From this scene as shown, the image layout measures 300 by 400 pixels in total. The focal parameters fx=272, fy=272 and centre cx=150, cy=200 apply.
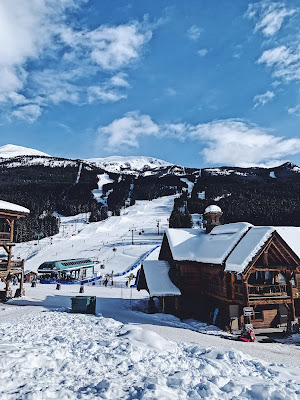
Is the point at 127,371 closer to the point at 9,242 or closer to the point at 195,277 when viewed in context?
the point at 195,277

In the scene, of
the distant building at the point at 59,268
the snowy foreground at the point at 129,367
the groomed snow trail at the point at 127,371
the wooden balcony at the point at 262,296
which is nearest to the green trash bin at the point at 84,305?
the snowy foreground at the point at 129,367

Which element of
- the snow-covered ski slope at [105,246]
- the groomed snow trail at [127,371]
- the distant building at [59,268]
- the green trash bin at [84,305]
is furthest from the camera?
the snow-covered ski slope at [105,246]

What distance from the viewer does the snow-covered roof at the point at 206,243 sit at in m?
19.2

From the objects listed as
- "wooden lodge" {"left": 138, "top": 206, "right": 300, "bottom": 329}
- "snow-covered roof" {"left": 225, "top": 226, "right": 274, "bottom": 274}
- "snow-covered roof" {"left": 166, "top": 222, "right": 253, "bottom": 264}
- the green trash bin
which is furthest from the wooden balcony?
the green trash bin

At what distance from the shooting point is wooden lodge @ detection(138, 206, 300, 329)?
17.5m

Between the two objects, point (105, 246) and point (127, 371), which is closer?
point (127, 371)

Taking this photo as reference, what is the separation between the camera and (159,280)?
21.5 m

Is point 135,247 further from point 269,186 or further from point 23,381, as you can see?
point 269,186

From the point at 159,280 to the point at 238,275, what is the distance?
608cm

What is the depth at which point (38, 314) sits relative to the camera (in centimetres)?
1677

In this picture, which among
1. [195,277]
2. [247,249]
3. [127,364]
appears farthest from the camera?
[195,277]

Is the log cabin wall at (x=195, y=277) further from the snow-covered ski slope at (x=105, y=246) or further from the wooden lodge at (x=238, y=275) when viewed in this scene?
the snow-covered ski slope at (x=105, y=246)

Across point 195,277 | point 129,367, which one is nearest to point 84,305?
point 195,277

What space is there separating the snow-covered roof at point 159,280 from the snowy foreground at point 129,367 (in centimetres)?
689
